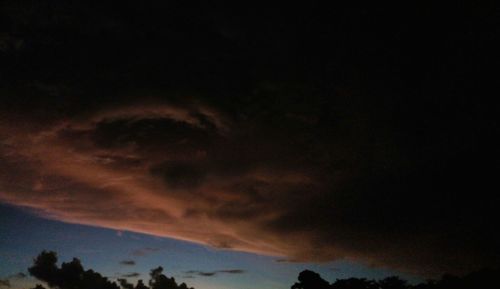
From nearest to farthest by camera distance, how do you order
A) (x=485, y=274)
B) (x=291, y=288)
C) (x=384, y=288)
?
(x=485, y=274) < (x=291, y=288) < (x=384, y=288)

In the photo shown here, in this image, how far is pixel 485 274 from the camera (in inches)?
2670

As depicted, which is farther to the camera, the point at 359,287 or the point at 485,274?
the point at 359,287

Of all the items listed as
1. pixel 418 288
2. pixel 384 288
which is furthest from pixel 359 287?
pixel 418 288

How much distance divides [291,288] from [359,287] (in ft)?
47.9

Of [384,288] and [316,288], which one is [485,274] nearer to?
[384,288]

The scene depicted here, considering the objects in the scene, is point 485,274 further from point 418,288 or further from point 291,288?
point 291,288

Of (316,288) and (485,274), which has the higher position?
(485,274)

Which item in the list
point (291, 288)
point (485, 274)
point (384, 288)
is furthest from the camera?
point (384, 288)

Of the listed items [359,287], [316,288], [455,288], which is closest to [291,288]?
[316,288]

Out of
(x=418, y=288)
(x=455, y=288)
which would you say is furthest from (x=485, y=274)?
(x=418, y=288)

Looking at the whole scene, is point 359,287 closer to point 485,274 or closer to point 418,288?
point 418,288

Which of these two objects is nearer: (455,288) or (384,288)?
(455,288)

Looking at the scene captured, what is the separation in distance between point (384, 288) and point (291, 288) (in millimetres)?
20324

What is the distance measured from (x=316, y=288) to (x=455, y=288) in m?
24.2
